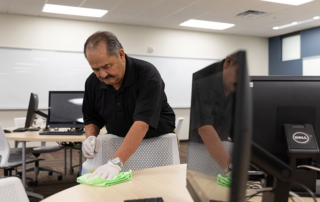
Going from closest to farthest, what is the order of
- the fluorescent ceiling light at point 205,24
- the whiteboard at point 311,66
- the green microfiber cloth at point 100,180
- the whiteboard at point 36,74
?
the green microfiber cloth at point 100,180, the whiteboard at point 36,74, the fluorescent ceiling light at point 205,24, the whiteboard at point 311,66

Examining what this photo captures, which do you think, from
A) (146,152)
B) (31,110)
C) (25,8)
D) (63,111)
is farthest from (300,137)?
(25,8)

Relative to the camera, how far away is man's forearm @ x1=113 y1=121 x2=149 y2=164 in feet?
4.11

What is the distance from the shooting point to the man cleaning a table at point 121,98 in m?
1.31

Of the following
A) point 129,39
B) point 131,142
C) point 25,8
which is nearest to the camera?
point 131,142

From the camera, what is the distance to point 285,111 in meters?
0.97

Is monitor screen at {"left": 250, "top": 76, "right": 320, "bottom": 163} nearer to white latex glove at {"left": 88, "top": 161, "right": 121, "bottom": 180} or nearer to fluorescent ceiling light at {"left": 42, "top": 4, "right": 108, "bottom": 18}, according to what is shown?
white latex glove at {"left": 88, "top": 161, "right": 121, "bottom": 180}

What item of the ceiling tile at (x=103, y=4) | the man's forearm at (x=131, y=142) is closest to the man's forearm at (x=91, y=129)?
the man's forearm at (x=131, y=142)

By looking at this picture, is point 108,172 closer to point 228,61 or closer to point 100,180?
point 100,180

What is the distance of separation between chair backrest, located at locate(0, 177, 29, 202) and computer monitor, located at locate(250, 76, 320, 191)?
2.49ft

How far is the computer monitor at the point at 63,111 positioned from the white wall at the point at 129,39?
2872mm

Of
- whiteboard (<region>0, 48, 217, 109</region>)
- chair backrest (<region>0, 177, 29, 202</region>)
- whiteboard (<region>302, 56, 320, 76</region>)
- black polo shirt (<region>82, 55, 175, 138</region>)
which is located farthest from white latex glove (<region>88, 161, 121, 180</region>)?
whiteboard (<region>302, 56, 320, 76</region>)

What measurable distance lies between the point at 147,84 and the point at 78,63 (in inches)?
191

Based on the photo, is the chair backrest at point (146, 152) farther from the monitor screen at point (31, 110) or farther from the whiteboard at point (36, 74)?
the whiteboard at point (36, 74)

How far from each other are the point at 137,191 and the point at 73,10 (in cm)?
495
